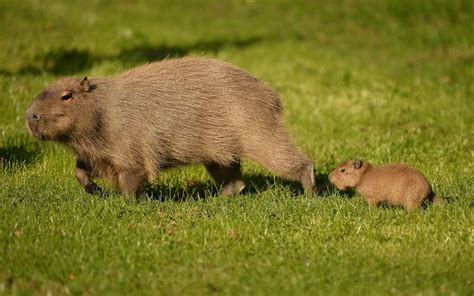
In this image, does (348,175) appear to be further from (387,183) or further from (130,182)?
(130,182)

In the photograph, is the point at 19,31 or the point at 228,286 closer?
the point at 228,286

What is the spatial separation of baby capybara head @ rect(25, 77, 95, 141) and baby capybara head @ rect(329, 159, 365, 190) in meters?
2.31

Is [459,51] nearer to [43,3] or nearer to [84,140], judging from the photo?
[43,3]

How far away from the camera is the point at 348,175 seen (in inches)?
299

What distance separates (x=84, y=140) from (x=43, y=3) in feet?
33.4

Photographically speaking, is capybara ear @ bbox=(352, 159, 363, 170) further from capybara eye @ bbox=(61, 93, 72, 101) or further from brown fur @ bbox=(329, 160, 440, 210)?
capybara eye @ bbox=(61, 93, 72, 101)

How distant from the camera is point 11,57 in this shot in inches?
491

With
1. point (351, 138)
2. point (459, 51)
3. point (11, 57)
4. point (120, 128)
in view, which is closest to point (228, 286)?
point (120, 128)

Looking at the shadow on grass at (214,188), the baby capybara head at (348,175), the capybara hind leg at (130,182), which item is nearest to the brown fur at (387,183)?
the baby capybara head at (348,175)

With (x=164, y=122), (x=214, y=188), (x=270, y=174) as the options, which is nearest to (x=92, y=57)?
(x=270, y=174)

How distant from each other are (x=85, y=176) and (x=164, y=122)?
0.85 m

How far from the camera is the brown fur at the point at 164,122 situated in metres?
7.16

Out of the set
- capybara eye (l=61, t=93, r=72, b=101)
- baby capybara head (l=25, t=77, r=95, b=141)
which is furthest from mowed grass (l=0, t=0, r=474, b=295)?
capybara eye (l=61, t=93, r=72, b=101)

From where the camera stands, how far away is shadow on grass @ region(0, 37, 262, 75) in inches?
480
